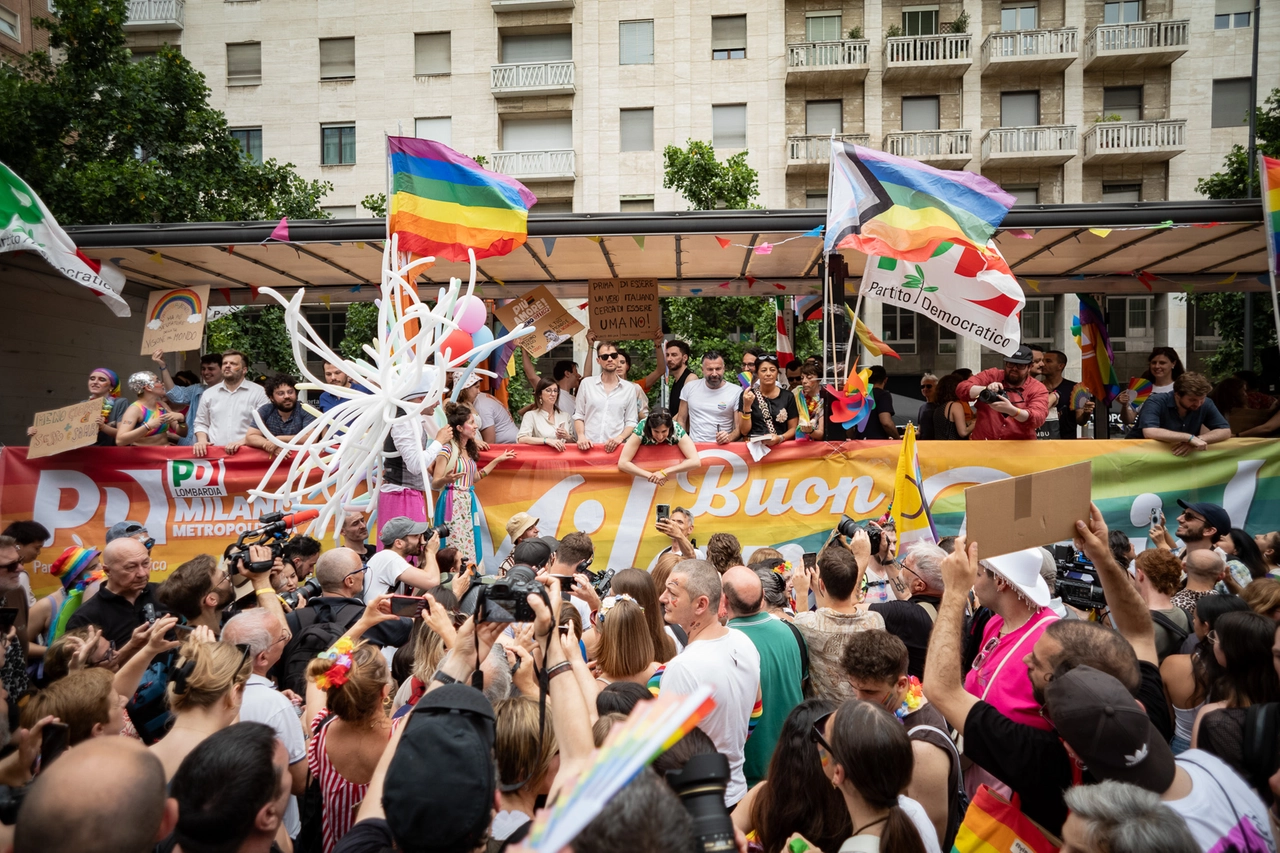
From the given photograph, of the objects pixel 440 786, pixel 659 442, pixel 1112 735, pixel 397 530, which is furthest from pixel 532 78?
pixel 440 786

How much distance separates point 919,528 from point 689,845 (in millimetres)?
5204

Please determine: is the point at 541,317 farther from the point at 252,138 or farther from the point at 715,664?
the point at 252,138

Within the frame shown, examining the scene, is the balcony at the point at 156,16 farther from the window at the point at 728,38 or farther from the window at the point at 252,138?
the window at the point at 728,38

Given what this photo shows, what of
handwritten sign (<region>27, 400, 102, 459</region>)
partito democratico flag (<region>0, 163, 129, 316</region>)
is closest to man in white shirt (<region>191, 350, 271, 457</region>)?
handwritten sign (<region>27, 400, 102, 459</region>)

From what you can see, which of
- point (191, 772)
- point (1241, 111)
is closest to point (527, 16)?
point (1241, 111)

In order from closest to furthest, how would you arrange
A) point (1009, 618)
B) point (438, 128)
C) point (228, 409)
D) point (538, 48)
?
1. point (1009, 618)
2. point (228, 409)
3. point (438, 128)
4. point (538, 48)

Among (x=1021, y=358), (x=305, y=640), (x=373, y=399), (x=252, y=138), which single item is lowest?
(x=305, y=640)

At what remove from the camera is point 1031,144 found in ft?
101

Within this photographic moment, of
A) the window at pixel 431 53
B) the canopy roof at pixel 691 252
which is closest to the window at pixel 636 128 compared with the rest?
the window at pixel 431 53

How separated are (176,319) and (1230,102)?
34.5 meters

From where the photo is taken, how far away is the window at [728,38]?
3195 cm

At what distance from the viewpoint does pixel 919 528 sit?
6.41m

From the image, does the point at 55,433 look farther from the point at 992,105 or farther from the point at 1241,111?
the point at 1241,111

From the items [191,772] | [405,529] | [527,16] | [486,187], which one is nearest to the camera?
[191,772]
